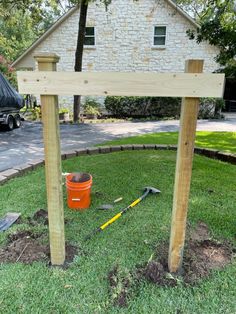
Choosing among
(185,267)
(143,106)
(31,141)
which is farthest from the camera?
(143,106)

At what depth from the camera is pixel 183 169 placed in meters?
1.92

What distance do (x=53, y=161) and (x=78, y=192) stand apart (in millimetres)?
1149

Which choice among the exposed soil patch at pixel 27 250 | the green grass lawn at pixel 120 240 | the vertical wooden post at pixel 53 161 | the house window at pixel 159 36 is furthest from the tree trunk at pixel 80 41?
the exposed soil patch at pixel 27 250

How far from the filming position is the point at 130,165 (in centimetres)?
468

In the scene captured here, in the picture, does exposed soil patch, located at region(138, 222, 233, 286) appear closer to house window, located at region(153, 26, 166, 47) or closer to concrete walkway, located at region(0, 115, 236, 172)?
concrete walkway, located at region(0, 115, 236, 172)

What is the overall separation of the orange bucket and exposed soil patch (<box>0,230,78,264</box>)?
64 centimetres

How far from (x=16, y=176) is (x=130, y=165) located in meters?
1.99

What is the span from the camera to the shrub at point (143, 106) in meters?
13.8

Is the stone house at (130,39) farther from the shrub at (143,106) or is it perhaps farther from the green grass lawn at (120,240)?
the green grass lawn at (120,240)

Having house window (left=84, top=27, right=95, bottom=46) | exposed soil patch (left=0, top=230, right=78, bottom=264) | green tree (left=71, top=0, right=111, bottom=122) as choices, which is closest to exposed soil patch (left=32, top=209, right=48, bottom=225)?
exposed soil patch (left=0, top=230, right=78, bottom=264)

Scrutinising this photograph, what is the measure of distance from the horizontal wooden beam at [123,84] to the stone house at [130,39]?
1368cm

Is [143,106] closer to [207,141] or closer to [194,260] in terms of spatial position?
[207,141]

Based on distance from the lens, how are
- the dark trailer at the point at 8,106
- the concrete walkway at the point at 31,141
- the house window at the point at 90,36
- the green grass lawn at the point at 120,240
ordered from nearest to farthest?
the green grass lawn at the point at 120,240
the concrete walkway at the point at 31,141
the dark trailer at the point at 8,106
the house window at the point at 90,36

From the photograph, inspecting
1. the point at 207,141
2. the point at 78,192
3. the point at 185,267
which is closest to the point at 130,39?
the point at 207,141
